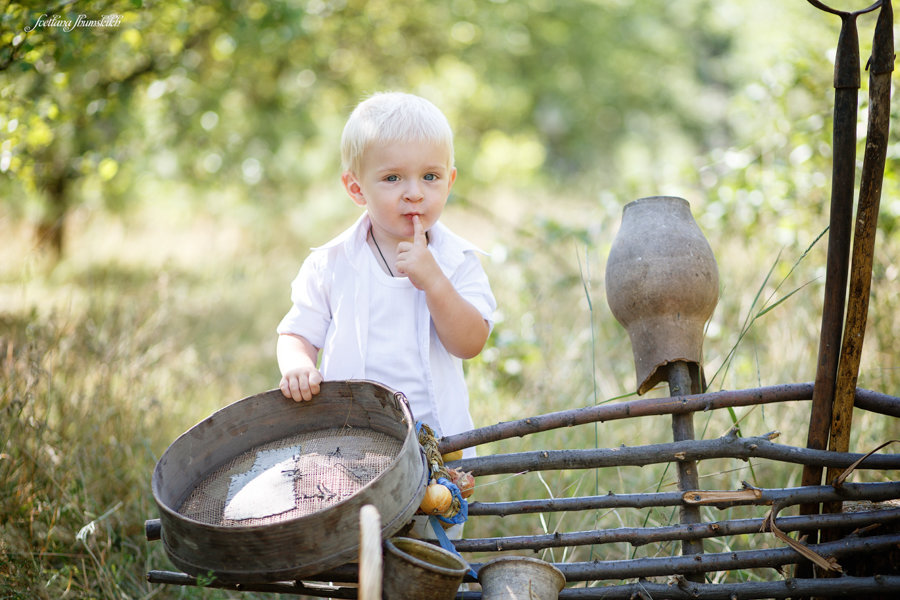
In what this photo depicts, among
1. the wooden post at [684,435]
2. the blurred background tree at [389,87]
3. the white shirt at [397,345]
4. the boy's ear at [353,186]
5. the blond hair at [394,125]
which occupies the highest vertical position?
the blurred background tree at [389,87]

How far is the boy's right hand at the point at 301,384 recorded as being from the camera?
1840mm

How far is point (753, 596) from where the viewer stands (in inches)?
67.2

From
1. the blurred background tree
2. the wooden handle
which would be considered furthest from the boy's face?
the blurred background tree

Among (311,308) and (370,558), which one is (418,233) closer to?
(311,308)

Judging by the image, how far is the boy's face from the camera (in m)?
1.97

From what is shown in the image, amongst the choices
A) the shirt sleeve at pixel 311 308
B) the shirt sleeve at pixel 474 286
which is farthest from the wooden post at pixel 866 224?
the shirt sleeve at pixel 311 308

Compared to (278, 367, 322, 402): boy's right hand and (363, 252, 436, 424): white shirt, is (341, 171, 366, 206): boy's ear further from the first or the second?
(278, 367, 322, 402): boy's right hand

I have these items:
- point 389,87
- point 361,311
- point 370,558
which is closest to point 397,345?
point 361,311

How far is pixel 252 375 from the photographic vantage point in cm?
429

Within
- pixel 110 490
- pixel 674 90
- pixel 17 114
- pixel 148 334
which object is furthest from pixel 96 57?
pixel 674 90

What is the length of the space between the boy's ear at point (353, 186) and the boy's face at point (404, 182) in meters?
0.05

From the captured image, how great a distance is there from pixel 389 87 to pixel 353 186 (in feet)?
21.2

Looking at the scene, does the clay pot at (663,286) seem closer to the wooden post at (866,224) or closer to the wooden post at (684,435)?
the wooden post at (684,435)

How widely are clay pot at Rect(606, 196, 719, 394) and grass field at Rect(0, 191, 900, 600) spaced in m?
0.17
